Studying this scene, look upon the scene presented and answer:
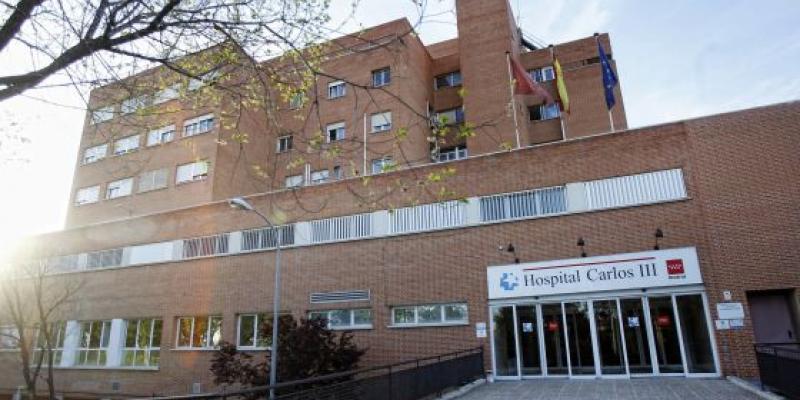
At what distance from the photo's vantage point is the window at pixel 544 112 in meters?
30.3

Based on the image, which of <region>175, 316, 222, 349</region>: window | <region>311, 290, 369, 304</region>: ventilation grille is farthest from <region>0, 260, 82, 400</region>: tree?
<region>311, 290, 369, 304</region>: ventilation grille

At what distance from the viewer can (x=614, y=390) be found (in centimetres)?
1255

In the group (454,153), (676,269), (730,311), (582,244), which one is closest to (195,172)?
(454,153)

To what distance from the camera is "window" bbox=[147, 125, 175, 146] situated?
28.5m

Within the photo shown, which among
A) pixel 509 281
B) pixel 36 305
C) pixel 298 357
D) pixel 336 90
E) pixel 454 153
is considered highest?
pixel 336 90

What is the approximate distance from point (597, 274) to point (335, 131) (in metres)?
17.5

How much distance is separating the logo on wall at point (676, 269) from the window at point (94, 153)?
1180 inches

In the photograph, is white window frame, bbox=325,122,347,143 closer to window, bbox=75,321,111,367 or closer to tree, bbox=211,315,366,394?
window, bbox=75,321,111,367

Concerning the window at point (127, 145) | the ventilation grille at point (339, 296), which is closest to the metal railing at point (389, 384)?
the ventilation grille at point (339, 296)

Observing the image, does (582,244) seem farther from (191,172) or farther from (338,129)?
(191,172)

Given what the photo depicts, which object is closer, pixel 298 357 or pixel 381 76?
pixel 298 357

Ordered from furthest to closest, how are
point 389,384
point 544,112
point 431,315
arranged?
point 544,112 < point 431,315 < point 389,384

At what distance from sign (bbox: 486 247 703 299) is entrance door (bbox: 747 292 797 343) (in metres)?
1.57

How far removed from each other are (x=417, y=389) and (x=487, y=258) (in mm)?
6858
